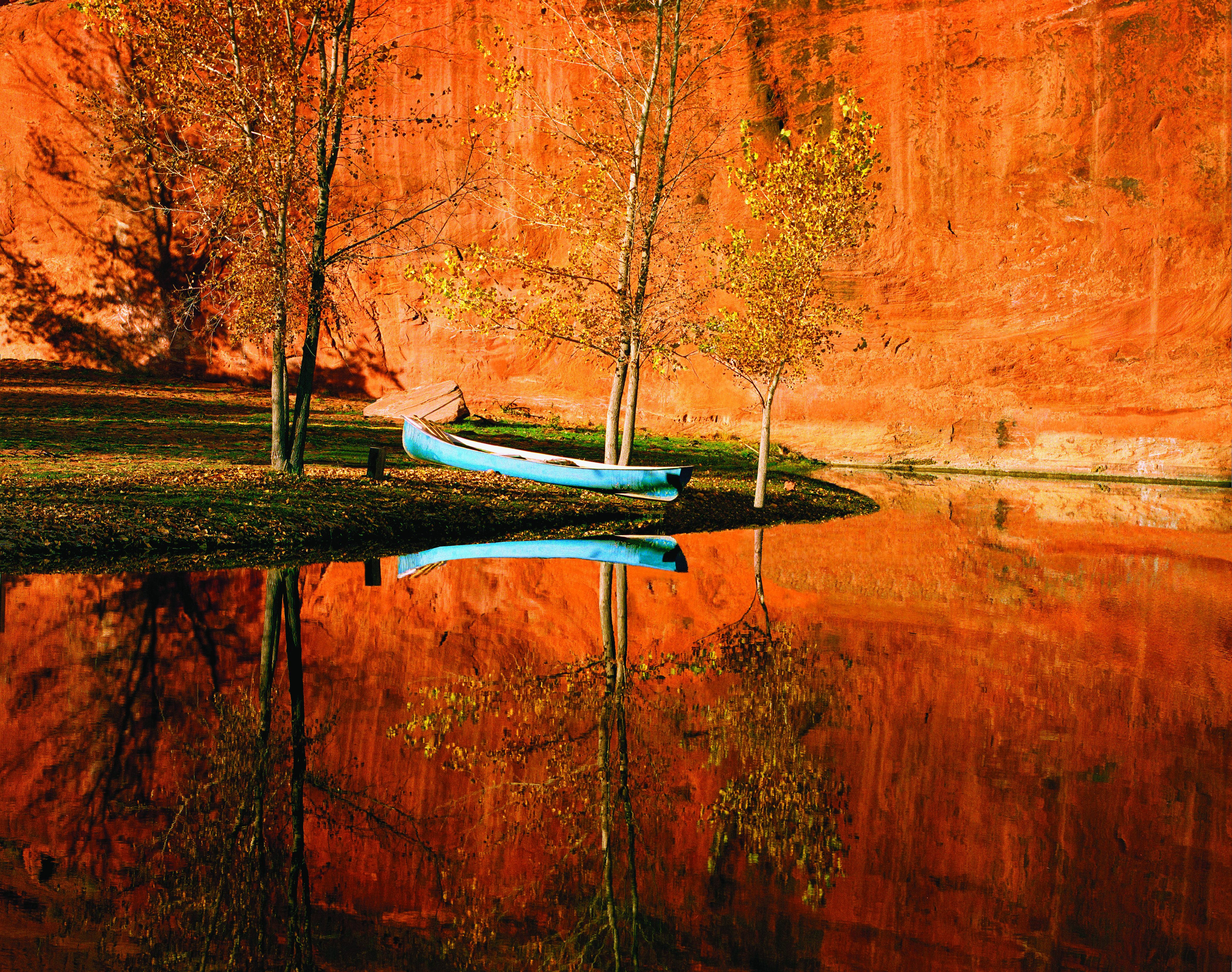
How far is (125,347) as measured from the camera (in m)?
46.7

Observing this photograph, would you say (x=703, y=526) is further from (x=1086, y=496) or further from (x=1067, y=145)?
(x=1067, y=145)

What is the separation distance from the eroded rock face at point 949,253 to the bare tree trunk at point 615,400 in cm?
1945

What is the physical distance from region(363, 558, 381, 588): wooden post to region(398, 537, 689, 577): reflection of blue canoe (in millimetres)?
294

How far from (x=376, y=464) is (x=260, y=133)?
6127 mm

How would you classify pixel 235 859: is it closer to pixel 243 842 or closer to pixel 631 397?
pixel 243 842

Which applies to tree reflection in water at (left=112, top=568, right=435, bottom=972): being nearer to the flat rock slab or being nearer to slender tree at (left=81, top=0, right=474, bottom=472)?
slender tree at (left=81, top=0, right=474, bottom=472)

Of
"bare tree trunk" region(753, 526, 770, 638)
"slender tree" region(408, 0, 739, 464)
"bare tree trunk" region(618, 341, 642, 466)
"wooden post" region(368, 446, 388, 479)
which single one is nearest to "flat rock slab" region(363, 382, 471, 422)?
"slender tree" region(408, 0, 739, 464)

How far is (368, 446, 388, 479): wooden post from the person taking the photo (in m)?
21.0

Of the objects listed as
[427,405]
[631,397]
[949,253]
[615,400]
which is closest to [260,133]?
[615,400]

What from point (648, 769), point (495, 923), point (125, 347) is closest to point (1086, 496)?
point (648, 769)

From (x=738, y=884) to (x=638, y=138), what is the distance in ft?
66.4

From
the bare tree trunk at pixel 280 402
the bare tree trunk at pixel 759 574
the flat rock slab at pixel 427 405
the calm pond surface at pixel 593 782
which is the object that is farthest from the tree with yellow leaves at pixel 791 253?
the flat rock slab at pixel 427 405

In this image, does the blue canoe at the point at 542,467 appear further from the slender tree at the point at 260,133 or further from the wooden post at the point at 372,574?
the wooden post at the point at 372,574

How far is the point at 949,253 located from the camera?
44.7 metres
